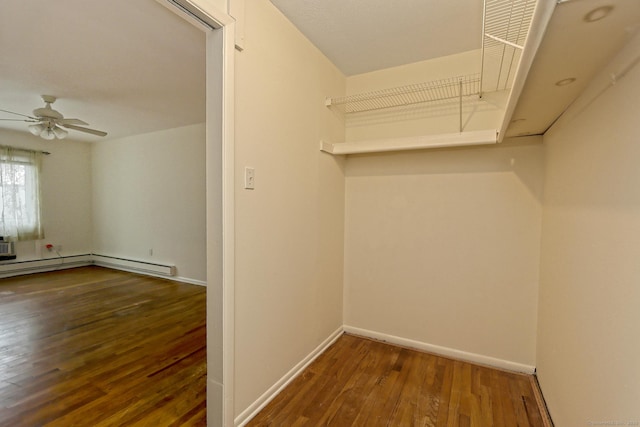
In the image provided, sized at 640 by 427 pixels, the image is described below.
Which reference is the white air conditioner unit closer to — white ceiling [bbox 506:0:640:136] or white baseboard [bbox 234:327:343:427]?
white baseboard [bbox 234:327:343:427]

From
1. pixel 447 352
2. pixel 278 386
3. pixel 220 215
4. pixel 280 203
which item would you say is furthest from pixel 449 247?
pixel 220 215

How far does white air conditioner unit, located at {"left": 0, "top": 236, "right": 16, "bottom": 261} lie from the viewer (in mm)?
4621

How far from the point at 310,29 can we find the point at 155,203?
4064mm

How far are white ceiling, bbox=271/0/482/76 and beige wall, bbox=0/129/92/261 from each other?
Result: 18.9ft

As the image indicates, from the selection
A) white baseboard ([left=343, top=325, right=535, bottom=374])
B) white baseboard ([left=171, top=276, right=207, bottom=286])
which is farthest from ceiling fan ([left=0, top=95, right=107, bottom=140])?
white baseboard ([left=343, top=325, right=535, bottom=374])

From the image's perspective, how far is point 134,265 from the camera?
199 inches

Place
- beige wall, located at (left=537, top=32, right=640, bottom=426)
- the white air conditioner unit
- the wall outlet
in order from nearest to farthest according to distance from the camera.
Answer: beige wall, located at (left=537, top=32, right=640, bottom=426) < the wall outlet < the white air conditioner unit

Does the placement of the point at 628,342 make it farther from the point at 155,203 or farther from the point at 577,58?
the point at 155,203

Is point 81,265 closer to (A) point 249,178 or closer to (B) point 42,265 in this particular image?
(B) point 42,265

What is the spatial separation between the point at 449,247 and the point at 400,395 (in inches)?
44.5

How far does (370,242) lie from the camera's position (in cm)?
258

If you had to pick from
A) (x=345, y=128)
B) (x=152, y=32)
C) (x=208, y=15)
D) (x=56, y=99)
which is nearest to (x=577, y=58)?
(x=208, y=15)

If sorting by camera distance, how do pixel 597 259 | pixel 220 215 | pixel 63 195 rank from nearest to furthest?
pixel 597 259 → pixel 220 215 → pixel 63 195

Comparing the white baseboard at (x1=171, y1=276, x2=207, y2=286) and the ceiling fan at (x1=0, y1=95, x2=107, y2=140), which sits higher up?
the ceiling fan at (x1=0, y1=95, x2=107, y2=140)
